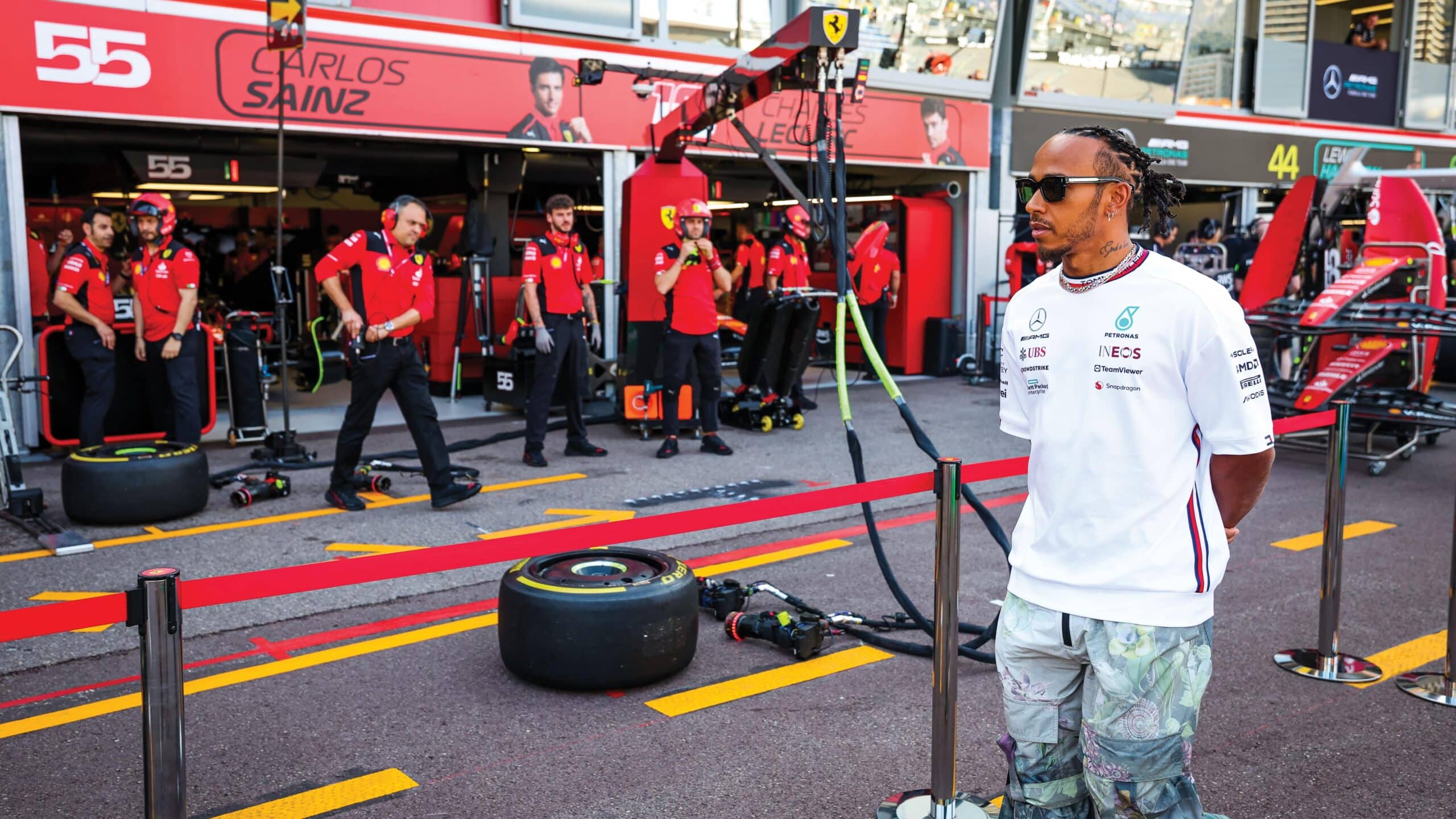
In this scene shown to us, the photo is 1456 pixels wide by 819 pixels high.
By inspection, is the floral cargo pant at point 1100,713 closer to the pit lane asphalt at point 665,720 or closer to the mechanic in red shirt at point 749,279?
the pit lane asphalt at point 665,720

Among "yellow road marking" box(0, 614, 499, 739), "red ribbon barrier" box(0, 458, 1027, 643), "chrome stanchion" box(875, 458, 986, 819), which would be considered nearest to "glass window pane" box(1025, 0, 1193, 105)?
"yellow road marking" box(0, 614, 499, 739)

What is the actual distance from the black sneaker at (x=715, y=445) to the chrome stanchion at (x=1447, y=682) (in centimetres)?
597

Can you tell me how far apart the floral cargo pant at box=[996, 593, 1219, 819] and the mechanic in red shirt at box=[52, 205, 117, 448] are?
847cm

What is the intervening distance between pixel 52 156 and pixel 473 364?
16.9ft

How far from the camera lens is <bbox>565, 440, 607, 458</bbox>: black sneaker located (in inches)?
386

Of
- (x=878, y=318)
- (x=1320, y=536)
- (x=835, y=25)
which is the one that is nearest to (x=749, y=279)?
(x=878, y=318)

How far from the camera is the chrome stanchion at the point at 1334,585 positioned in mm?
4602

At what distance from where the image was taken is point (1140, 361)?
2277 millimetres

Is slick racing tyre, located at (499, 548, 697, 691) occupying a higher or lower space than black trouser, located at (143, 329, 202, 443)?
lower

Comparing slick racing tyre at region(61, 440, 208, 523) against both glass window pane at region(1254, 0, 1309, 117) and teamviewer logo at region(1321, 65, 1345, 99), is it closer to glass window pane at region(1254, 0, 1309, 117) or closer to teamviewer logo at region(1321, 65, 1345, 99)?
glass window pane at region(1254, 0, 1309, 117)

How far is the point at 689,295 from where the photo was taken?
9.77 metres

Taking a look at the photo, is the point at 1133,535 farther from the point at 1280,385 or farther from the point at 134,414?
the point at 134,414

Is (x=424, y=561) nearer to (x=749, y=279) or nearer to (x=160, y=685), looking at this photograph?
(x=160, y=685)

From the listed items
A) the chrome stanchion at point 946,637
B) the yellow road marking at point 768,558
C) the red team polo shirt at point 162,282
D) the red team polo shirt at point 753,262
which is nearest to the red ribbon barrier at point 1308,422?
the chrome stanchion at point 946,637
